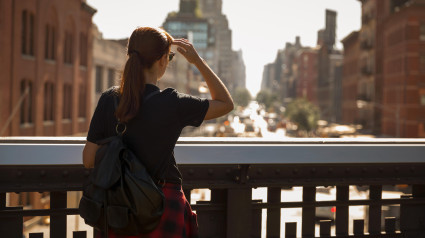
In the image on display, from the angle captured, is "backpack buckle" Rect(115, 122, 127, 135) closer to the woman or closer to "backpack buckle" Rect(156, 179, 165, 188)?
the woman

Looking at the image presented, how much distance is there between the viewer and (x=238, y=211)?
3951 millimetres

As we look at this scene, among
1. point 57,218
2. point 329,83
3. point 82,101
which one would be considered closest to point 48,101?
point 82,101

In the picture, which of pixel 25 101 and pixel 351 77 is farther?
pixel 351 77

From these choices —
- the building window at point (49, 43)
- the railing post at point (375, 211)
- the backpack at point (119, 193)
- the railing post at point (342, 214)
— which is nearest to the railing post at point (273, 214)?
the railing post at point (342, 214)

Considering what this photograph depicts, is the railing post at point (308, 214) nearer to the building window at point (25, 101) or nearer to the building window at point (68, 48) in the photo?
the building window at point (25, 101)

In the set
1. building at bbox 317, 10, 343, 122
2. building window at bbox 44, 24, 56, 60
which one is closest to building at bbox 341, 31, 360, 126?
building at bbox 317, 10, 343, 122

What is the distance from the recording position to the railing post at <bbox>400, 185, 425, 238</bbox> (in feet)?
15.0

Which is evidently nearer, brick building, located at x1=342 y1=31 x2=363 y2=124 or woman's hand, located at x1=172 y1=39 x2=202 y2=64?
woman's hand, located at x1=172 y1=39 x2=202 y2=64

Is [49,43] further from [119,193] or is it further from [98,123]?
[119,193]

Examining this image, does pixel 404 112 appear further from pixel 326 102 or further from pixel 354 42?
pixel 326 102

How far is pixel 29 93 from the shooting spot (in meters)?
30.0

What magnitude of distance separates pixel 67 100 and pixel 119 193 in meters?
35.2

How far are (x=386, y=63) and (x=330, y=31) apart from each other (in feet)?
319

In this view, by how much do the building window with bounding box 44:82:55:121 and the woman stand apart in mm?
30624
